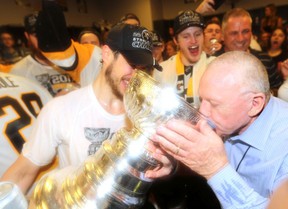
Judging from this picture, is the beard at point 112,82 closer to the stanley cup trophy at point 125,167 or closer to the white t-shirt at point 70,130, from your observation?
the white t-shirt at point 70,130

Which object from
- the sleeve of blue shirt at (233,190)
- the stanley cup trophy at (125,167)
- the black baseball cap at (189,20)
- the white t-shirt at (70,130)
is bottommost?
the sleeve of blue shirt at (233,190)

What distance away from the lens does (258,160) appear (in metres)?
1.06

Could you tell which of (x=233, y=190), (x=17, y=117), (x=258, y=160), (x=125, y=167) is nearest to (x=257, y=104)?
(x=258, y=160)

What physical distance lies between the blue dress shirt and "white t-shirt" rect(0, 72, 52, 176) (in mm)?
840

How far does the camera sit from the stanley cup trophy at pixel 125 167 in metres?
0.66

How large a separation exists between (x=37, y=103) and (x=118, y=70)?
1.34ft

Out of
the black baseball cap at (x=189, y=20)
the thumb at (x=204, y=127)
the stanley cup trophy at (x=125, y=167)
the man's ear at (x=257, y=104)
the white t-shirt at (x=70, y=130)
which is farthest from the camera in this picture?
the black baseball cap at (x=189, y=20)

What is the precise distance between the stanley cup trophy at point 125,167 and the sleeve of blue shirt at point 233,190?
0.69 ft

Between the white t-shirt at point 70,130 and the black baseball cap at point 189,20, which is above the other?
the black baseball cap at point 189,20

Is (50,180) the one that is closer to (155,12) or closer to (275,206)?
(275,206)

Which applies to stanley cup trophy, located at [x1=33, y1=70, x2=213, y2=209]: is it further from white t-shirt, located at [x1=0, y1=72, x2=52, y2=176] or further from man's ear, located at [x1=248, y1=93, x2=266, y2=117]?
white t-shirt, located at [x1=0, y1=72, x2=52, y2=176]

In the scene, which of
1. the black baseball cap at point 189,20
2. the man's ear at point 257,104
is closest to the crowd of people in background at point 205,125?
the man's ear at point 257,104

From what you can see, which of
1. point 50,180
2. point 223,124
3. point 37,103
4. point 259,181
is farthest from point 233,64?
point 37,103

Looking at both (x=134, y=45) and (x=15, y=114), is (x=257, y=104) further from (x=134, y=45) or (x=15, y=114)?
(x=15, y=114)
